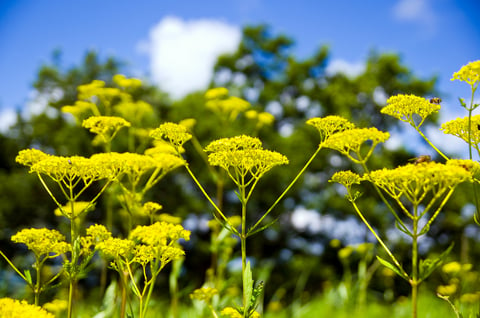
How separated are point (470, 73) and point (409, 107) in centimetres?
44

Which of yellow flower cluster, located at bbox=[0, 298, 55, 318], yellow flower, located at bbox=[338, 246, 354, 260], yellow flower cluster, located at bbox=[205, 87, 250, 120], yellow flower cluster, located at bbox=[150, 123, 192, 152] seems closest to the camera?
yellow flower cluster, located at bbox=[0, 298, 55, 318]

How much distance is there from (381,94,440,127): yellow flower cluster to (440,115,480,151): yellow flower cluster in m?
0.18

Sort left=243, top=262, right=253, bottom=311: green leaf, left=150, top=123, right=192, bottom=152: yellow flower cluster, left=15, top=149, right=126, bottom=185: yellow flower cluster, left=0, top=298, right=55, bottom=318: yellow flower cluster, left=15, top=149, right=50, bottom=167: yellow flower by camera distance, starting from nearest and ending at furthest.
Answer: left=0, top=298, right=55, bottom=318: yellow flower cluster < left=243, top=262, right=253, bottom=311: green leaf < left=15, top=149, right=126, bottom=185: yellow flower cluster < left=150, top=123, right=192, bottom=152: yellow flower cluster < left=15, top=149, right=50, bottom=167: yellow flower

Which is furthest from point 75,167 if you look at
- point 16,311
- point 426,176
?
point 426,176

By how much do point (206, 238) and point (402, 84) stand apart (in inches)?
564

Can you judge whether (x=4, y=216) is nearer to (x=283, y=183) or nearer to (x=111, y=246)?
(x=283, y=183)

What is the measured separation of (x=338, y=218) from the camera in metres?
22.5

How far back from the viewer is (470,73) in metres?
2.72

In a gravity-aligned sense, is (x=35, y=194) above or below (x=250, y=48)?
below

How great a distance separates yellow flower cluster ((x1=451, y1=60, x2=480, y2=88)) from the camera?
8.79ft

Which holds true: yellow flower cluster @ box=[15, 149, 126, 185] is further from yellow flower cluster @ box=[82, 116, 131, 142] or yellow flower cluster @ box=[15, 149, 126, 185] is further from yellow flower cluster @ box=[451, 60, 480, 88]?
yellow flower cluster @ box=[451, 60, 480, 88]

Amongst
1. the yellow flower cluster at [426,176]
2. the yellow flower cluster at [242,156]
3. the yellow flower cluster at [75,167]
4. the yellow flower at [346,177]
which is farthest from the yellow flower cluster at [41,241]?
the yellow flower cluster at [426,176]

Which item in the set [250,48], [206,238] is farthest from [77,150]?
[250,48]

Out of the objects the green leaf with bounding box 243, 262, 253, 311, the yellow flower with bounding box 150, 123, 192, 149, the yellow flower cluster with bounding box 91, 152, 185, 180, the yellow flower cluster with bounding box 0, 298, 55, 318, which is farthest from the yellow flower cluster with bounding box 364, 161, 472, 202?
the yellow flower cluster with bounding box 0, 298, 55, 318
